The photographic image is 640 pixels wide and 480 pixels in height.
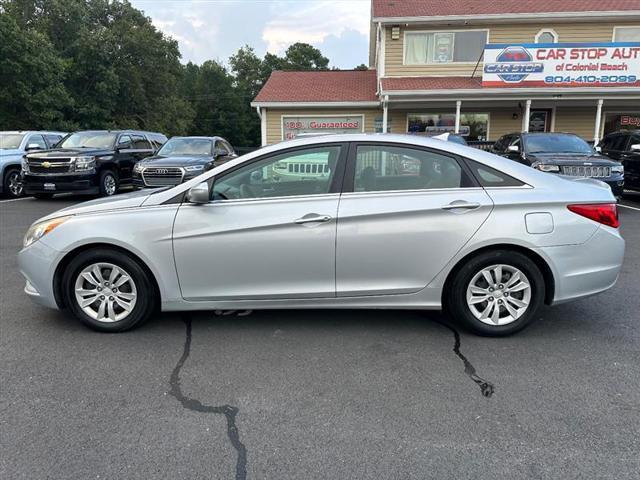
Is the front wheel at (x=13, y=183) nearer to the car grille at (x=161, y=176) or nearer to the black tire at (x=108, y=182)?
the black tire at (x=108, y=182)

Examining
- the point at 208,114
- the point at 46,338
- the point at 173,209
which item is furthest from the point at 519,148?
the point at 208,114

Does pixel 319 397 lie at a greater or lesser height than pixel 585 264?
lesser

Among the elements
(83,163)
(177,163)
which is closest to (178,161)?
(177,163)

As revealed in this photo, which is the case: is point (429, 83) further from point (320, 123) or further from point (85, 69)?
point (85, 69)

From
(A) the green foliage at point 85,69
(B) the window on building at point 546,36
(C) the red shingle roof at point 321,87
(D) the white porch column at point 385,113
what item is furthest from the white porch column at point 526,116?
(A) the green foliage at point 85,69

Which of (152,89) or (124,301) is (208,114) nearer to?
(152,89)

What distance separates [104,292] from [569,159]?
8719 mm

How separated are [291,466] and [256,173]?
227 cm

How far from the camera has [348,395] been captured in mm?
3145

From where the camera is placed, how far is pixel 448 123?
19031mm

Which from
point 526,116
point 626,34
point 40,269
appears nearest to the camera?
point 40,269

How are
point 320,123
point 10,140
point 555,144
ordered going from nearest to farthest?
1. point 555,144
2. point 10,140
3. point 320,123

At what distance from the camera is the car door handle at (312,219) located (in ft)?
12.5

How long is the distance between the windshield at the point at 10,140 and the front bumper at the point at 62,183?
1.82 m
